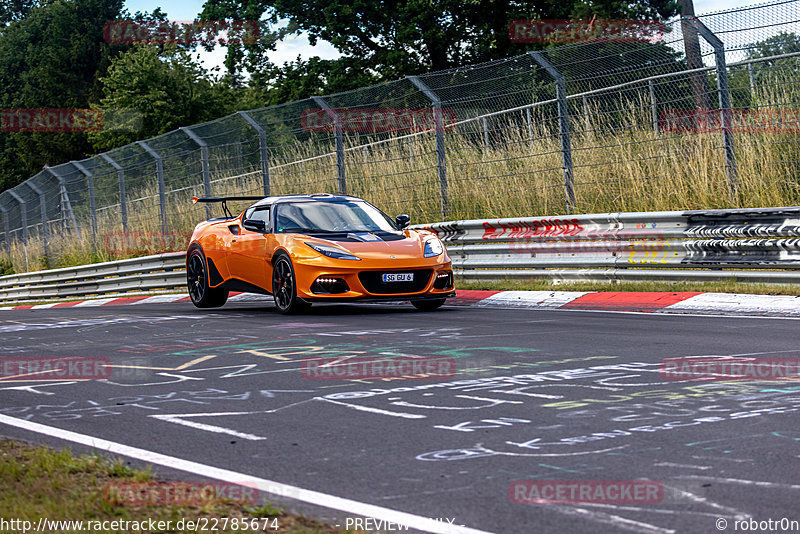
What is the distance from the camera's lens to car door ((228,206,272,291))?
1283cm

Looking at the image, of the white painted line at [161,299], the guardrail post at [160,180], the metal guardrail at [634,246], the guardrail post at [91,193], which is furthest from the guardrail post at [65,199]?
the metal guardrail at [634,246]

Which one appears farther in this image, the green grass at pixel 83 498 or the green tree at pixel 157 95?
the green tree at pixel 157 95

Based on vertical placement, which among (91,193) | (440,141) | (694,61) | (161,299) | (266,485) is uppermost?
(91,193)

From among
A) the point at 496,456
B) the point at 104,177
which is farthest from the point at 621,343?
the point at 104,177

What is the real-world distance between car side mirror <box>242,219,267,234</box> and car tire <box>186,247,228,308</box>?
59.7 inches

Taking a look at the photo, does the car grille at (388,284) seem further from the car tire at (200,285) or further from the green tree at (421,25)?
the green tree at (421,25)

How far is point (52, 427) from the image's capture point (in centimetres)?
550

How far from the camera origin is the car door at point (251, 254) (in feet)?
42.1

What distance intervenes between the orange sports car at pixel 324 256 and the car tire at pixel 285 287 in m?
0.01

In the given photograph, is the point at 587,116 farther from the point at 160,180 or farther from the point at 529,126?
the point at 160,180

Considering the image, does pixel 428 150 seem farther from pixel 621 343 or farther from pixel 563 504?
pixel 563 504

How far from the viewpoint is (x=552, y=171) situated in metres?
14.8

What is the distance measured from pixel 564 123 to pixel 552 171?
96 centimetres

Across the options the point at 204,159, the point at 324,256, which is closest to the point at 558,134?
the point at 324,256
